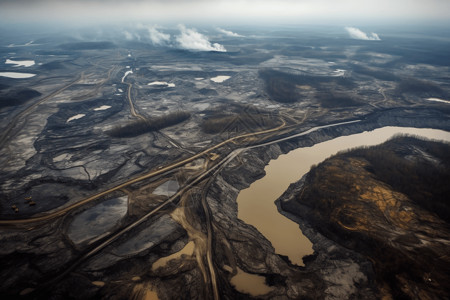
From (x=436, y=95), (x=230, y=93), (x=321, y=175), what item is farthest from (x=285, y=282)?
(x=436, y=95)

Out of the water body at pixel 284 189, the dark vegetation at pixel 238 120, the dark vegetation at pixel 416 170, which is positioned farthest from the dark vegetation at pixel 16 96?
the dark vegetation at pixel 416 170

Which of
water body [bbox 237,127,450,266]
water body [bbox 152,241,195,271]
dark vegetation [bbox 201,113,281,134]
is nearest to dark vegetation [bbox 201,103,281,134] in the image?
dark vegetation [bbox 201,113,281,134]

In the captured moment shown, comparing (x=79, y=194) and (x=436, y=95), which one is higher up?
(x=436, y=95)

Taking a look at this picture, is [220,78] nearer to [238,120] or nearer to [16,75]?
[238,120]

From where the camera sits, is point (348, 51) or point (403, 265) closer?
point (403, 265)

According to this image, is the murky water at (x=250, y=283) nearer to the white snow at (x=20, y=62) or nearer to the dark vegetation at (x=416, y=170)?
the dark vegetation at (x=416, y=170)

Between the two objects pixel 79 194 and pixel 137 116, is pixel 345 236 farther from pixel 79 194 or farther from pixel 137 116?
pixel 137 116

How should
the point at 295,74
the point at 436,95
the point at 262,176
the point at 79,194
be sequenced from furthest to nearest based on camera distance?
the point at 295,74 → the point at 436,95 → the point at 262,176 → the point at 79,194
